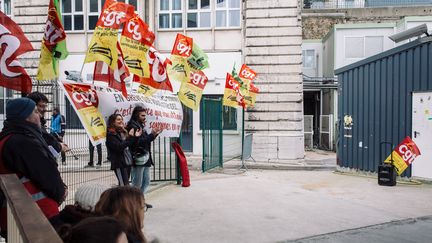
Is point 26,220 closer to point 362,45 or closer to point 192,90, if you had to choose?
point 192,90

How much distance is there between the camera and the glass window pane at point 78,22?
19.7 metres

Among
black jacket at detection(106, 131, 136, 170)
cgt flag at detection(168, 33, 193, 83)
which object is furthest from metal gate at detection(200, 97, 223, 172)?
black jacket at detection(106, 131, 136, 170)

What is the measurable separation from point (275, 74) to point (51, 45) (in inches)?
523

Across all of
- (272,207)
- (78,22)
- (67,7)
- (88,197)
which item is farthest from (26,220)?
(67,7)

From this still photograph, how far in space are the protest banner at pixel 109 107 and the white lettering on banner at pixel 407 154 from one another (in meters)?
5.57

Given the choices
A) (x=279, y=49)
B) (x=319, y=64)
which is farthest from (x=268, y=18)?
(x=319, y=64)

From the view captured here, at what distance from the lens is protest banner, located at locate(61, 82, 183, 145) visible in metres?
6.08

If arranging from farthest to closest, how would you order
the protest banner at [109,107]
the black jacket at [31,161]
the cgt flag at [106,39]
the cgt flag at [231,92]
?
the cgt flag at [231,92]
the cgt flag at [106,39]
the protest banner at [109,107]
the black jacket at [31,161]

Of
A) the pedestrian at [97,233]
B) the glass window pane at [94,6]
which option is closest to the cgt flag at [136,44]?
the pedestrian at [97,233]

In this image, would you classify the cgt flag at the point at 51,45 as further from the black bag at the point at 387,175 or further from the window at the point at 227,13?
the window at the point at 227,13

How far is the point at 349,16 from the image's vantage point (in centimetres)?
3030

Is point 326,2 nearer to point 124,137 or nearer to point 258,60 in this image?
point 258,60

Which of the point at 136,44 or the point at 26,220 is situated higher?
the point at 136,44

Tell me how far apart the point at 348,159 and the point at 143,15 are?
35.9ft
